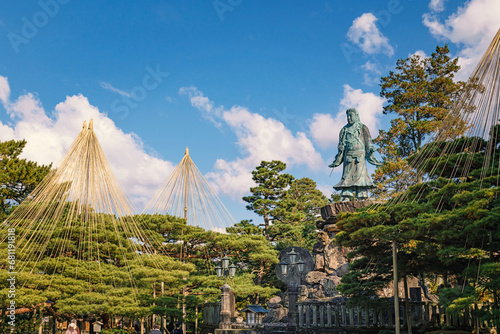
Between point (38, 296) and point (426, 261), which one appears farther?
point (38, 296)

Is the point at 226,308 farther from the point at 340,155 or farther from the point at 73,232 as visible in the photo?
the point at 340,155

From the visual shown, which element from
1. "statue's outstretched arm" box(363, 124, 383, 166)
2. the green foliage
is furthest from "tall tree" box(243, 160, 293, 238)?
the green foliage

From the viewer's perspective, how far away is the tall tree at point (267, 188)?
31.1 m

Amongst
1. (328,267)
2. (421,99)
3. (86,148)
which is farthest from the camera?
(421,99)

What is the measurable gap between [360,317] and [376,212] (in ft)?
13.9

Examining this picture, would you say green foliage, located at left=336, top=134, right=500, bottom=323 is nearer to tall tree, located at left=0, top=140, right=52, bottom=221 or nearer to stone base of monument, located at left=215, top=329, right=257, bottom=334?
stone base of monument, located at left=215, top=329, right=257, bottom=334

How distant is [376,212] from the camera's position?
10.6 metres

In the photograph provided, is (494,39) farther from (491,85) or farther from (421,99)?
(421,99)

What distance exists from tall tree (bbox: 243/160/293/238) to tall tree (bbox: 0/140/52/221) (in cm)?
1474

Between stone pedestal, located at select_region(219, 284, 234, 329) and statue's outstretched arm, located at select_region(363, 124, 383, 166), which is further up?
statue's outstretched arm, located at select_region(363, 124, 383, 166)

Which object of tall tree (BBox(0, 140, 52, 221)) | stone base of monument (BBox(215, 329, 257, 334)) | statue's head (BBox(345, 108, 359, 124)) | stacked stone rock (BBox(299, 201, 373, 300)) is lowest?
stone base of monument (BBox(215, 329, 257, 334))

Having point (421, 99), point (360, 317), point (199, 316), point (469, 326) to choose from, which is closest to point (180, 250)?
point (199, 316)

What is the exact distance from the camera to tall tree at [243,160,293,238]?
31094 millimetres

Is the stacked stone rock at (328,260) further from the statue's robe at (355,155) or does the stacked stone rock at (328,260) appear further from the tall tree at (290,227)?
the tall tree at (290,227)
